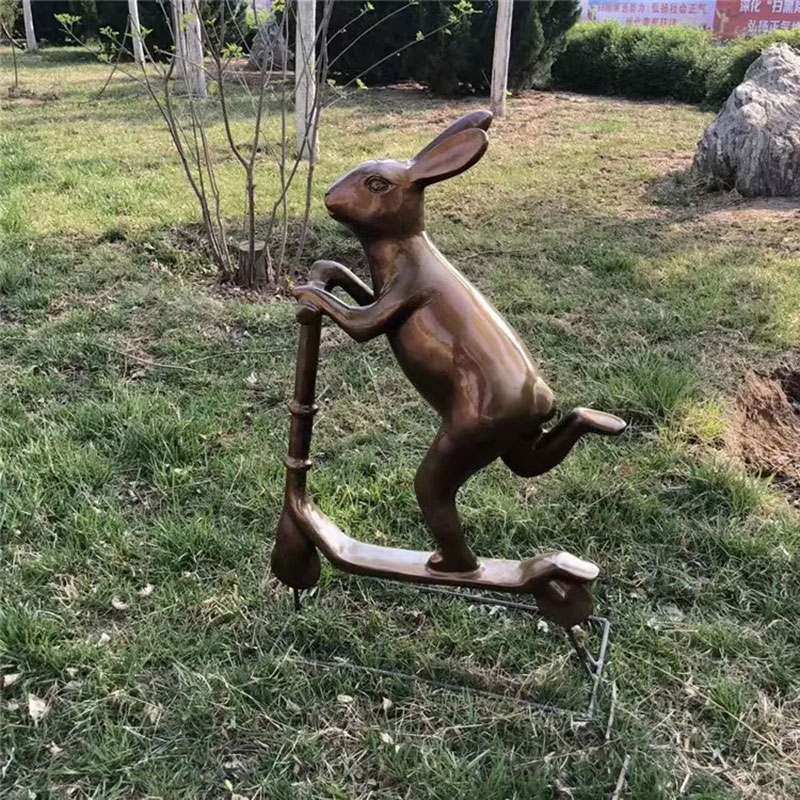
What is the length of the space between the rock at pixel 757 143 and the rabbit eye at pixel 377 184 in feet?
18.0

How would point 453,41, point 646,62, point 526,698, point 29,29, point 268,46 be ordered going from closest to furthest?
point 526,698, point 268,46, point 453,41, point 646,62, point 29,29

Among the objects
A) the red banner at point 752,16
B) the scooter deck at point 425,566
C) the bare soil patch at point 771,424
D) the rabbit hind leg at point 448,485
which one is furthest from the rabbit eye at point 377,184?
the red banner at point 752,16

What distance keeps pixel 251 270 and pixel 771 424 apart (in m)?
2.67

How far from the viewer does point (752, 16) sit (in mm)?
14445

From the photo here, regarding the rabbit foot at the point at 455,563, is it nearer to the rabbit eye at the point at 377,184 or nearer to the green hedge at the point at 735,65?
the rabbit eye at the point at 377,184

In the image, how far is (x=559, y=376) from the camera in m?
3.43

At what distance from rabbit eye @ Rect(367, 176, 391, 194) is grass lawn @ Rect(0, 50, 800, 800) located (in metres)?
1.13

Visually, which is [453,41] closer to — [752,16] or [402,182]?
[752,16]

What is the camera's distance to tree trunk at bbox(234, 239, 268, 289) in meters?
4.48

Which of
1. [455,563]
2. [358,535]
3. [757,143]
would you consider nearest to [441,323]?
[455,563]

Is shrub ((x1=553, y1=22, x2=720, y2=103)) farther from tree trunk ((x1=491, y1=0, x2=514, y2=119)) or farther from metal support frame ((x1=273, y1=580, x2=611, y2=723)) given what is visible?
metal support frame ((x1=273, y1=580, x2=611, y2=723))

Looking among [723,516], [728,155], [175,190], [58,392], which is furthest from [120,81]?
[723,516]

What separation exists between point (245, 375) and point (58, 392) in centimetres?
74

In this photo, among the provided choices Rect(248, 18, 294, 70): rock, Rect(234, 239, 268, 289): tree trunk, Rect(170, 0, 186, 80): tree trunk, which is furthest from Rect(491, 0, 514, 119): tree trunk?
Rect(234, 239, 268, 289): tree trunk
